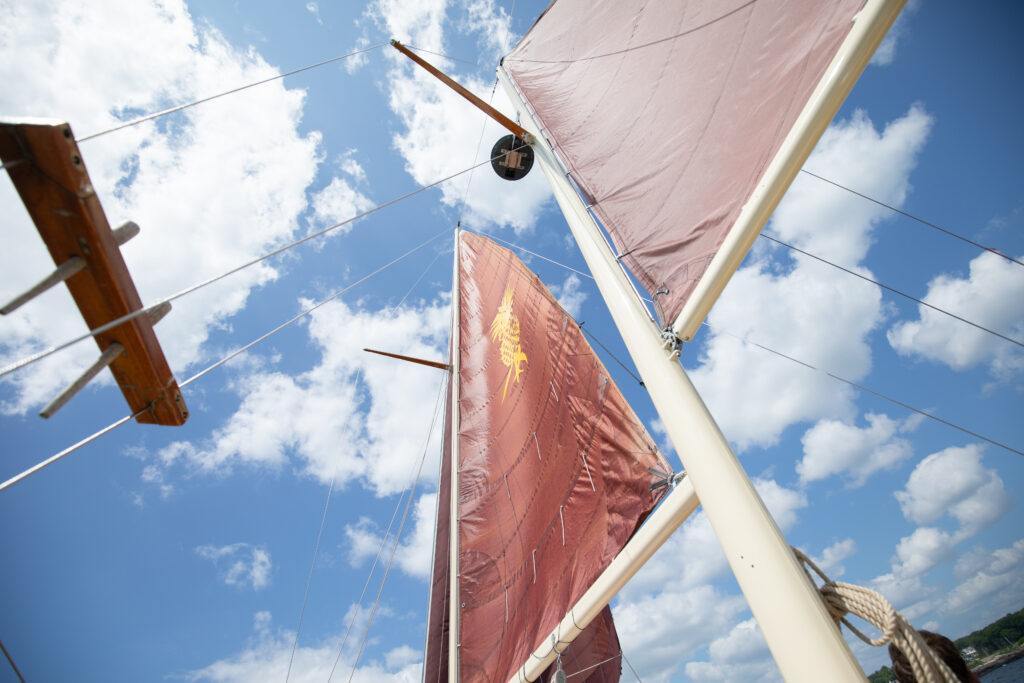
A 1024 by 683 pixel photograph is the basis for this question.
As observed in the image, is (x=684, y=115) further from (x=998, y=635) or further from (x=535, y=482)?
(x=998, y=635)

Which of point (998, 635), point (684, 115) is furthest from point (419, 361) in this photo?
point (998, 635)

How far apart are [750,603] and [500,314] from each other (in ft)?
15.2

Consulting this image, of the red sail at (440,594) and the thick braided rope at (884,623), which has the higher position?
the red sail at (440,594)

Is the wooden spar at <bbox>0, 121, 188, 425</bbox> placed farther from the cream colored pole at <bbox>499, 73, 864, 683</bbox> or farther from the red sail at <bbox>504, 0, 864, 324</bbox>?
the red sail at <bbox>504, 0, 864, 324</bbox>

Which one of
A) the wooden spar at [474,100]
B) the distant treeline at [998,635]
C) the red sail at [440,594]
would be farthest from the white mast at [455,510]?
the distant treeline at [998,635]

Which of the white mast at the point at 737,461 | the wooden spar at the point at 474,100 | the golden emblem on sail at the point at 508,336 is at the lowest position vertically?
the white mast at the point at 737,461

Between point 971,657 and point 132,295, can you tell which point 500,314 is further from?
point 971,657

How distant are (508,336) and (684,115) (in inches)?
125

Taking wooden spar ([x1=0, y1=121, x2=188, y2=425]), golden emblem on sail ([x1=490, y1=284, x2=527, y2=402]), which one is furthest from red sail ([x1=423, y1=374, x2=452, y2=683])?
wooden spar ([x1=0, y1=121, x2=188, y2=425])

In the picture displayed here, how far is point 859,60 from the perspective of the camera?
1576 mm

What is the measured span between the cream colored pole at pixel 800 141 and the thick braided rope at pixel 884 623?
104 centimetres

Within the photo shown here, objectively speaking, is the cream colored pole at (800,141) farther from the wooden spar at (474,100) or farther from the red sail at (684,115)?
the wooden spar at (474,100)

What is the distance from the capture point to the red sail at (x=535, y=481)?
3.33 m

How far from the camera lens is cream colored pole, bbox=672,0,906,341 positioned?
155 centimetres
